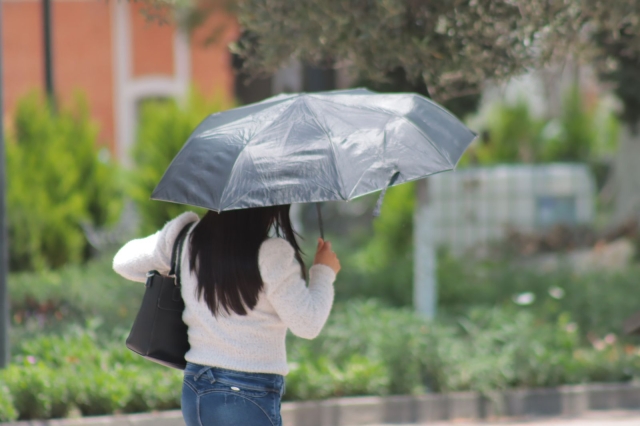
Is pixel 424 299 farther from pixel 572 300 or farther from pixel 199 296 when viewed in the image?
pixel 199 296

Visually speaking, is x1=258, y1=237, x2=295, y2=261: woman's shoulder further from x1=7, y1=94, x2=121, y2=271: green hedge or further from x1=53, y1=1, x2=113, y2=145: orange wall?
x1=53, y1=1, x2=113, y2=145: orange wall

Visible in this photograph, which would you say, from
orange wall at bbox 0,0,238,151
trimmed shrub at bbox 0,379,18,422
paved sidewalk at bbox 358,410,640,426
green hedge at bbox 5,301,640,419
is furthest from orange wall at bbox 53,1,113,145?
paved sidewalk at bbox 358,410,640,426

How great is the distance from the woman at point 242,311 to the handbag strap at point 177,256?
37 millimetres

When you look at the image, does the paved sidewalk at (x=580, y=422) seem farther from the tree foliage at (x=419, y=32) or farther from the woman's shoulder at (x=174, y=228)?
the woman's shoulder at (x=174, y=228)

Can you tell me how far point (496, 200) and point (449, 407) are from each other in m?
5.99

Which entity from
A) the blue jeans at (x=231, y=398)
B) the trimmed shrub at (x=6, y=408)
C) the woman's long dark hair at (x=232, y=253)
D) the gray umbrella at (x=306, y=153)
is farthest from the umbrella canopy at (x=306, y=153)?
the trimmed shrub at (x=6, y=408)

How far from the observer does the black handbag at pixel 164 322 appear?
9.66 ft

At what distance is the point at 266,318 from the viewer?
2.83 m

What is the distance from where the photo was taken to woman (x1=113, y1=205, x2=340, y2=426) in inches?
109

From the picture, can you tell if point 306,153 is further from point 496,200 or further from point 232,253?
point 496,200

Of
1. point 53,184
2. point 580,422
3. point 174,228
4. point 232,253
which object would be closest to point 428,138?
point 232,253

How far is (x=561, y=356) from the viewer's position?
6227mm

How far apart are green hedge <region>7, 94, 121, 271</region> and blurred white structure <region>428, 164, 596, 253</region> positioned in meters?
4.31

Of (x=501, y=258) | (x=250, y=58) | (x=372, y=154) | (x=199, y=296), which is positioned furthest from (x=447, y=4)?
(x=501, y=258)
